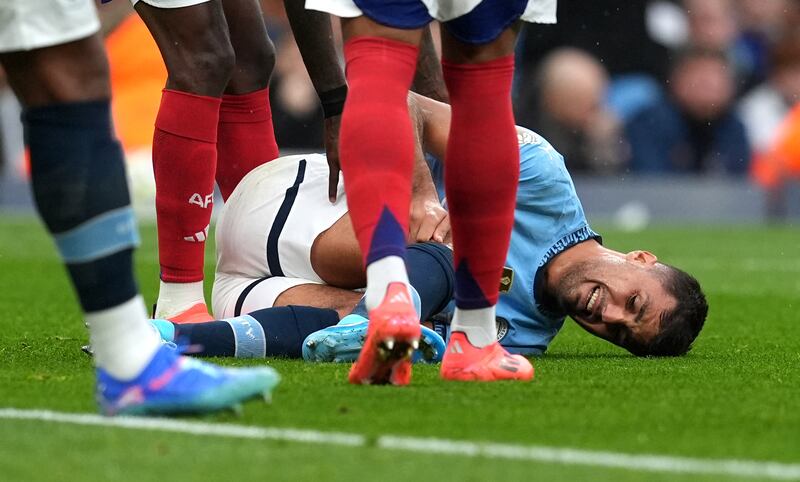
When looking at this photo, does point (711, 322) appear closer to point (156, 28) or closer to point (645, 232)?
point (156, 28)

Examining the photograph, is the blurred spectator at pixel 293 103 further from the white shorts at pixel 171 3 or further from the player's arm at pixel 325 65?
the white shorts at pixel 171 3

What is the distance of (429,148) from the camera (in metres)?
4.57

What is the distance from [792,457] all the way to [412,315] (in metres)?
0.82

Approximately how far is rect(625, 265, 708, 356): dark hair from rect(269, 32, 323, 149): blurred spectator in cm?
950

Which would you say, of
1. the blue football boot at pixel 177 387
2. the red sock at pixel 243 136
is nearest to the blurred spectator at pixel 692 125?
the red sock at pixel 243 136

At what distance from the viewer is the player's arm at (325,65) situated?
4539mm

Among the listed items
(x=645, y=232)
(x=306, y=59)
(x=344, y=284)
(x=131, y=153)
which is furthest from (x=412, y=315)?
(x=131, y=153)

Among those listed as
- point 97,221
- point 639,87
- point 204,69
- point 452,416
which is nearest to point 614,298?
point 204,69

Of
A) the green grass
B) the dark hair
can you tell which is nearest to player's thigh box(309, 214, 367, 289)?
the green grass

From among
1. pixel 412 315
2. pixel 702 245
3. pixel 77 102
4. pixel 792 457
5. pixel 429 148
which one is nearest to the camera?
pixel 792 457

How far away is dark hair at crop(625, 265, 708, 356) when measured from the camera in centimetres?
441

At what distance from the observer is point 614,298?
14.4 feet

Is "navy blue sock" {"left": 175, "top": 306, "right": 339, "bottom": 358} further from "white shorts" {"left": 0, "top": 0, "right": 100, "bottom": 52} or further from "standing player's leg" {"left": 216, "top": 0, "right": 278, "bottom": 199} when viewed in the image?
"white shorts" {"left": 0, "top": 0, "right": 100, "bottom": 52}

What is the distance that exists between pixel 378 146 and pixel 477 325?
1.92ft
